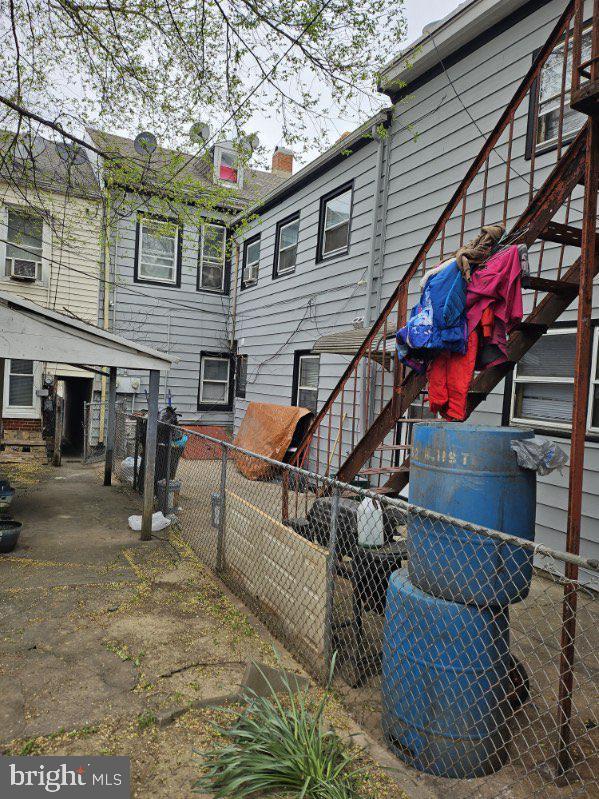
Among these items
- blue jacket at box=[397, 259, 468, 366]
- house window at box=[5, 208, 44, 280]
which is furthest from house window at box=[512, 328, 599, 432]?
house window at box=[5, 208, 44, 280]

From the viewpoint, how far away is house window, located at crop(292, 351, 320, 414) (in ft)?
32.9

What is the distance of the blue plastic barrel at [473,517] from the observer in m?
2.36

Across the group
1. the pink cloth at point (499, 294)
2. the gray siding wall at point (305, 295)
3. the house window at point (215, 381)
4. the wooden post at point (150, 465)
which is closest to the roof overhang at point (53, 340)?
the wooden post at point (150, 465)

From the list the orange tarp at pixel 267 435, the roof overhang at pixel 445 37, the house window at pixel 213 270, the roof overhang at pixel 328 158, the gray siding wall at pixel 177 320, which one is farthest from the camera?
the house window at pixel 213 270

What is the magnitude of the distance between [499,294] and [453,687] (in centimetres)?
224

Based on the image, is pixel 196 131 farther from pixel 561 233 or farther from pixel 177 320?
pixel 177 320

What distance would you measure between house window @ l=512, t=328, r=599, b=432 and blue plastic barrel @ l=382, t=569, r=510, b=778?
3.32m

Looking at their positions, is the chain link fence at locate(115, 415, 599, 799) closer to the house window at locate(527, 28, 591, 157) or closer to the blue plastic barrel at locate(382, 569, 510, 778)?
the blue plastic barrel at locate(382, 569, 510, 778)

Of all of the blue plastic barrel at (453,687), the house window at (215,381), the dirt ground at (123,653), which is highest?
the house window at (215,381)

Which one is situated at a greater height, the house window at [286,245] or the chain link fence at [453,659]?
the house window at [286,245]

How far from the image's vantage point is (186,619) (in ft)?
12.8

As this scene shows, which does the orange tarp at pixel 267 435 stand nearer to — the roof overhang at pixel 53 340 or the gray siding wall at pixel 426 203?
the gray siding wall at pixel 426 203

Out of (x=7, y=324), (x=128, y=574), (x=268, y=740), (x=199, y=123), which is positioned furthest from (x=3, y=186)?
(x=268, y=740)

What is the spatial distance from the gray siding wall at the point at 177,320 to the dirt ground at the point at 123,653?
787 centimetres
